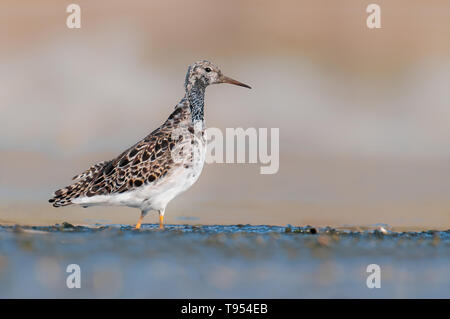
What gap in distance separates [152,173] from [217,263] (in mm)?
3315

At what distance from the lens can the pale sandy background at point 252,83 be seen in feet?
75.1

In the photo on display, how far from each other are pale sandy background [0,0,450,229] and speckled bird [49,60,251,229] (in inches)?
239

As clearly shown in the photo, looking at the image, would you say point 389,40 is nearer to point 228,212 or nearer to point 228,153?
point 228,153

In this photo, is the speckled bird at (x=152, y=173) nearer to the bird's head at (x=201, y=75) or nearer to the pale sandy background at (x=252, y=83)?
the bird's head at (x=201, y=75)

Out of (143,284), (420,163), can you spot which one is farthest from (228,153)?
(143,284)

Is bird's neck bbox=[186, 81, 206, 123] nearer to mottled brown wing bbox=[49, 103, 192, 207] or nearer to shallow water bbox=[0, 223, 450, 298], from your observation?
mottled brown wing bbox=[49, 103, 192, 207]

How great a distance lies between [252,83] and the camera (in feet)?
82.9

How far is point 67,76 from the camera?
25438mm

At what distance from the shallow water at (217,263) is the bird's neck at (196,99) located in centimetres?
237

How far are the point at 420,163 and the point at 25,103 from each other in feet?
34.7

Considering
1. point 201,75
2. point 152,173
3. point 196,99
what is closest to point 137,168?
point 152,173

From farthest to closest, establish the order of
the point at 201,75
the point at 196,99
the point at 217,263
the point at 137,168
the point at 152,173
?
the point at 201,75, the point at 196,99, the point at 137,168, the point at 152,173, the point at 217,263

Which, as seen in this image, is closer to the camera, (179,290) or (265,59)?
(179,290)

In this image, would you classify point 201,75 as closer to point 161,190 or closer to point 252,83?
point 161,190
